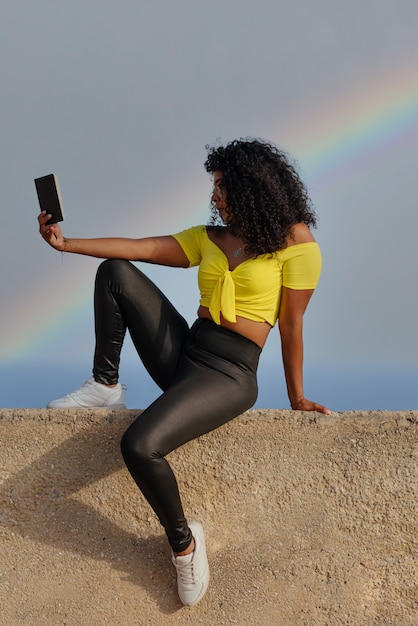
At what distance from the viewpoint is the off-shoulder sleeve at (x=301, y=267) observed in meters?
3.12

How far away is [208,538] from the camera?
3.22 meters

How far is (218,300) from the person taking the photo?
3.07m

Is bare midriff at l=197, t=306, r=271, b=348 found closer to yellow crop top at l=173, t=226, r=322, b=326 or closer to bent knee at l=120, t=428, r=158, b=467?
yellow crop top at l=173, t=226, r=322, b=326

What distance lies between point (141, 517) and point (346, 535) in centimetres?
93

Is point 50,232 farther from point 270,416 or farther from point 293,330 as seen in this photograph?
point 270,416

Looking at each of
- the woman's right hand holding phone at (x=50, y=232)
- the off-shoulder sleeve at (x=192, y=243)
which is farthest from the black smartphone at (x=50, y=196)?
the off-shoulder sleeve at (x=192, y=243)

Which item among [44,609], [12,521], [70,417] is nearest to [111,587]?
[44,609]

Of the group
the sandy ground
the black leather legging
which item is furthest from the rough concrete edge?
the black leather legging

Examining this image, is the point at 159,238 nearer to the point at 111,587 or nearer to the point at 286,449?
the point at 286,449

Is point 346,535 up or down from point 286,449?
down

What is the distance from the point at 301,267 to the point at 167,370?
0.75m

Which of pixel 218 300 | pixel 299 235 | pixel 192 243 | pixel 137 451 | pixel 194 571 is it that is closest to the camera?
pixel 137 451

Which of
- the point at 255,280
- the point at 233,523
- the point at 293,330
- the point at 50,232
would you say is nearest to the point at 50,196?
the point at 50,232

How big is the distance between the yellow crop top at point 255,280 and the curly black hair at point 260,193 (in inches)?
2.8
